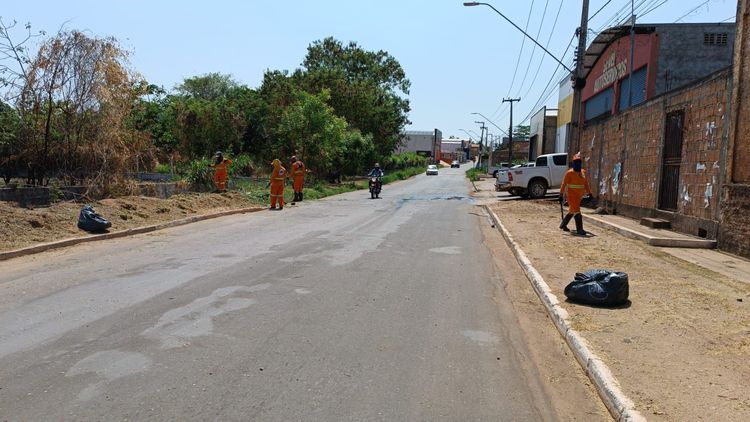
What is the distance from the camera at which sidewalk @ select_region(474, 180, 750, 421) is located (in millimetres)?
4070

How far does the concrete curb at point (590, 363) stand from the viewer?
389 centimetres

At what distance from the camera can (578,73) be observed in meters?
19.4

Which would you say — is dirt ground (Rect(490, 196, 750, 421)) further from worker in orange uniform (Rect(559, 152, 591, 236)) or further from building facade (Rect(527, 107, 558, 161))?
building facade (Rect(527, 107, 558, 161))

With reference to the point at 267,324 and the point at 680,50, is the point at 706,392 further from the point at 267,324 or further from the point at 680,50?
the point at 680,50

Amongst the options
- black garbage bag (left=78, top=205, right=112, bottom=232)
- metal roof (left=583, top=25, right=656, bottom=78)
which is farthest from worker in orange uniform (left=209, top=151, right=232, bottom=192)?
metal roof (left=583, top=25, right=656, bottom=78)

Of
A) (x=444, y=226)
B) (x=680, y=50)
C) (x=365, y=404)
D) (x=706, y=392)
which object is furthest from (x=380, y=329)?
(x=680, y=50)

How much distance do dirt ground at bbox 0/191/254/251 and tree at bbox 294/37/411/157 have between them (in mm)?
30017

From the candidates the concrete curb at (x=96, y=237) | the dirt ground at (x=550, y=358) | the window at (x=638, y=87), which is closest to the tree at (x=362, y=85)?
the window at (x=638, y=87)

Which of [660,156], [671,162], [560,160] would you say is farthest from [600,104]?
[671,162]

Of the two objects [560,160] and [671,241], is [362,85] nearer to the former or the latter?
[560,160]

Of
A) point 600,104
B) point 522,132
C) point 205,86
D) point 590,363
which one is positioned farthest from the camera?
point 522,132

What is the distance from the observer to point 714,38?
2547cm

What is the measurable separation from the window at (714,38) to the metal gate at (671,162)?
1432cm

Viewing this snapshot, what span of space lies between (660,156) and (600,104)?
802 inches
